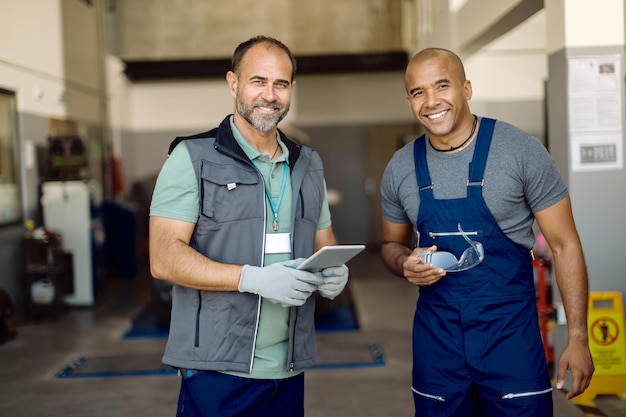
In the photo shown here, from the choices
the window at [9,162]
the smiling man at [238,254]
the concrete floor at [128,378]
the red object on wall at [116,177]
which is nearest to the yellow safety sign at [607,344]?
the concrete floor at [128,378]

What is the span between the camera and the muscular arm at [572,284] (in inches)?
84.7

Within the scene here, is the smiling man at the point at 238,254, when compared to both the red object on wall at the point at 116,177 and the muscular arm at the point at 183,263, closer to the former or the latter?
the muscular arm at the point at 183,263

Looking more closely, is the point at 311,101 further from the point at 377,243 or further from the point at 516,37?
the point at 516,37

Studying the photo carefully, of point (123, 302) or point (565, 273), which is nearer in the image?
point (565, 273)

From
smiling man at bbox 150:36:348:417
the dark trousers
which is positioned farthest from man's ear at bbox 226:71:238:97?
the dark trousers

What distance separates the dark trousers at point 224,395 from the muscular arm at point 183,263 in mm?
299

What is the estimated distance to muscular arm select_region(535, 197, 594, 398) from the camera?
215cm

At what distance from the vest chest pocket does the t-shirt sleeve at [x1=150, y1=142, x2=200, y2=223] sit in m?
0.03

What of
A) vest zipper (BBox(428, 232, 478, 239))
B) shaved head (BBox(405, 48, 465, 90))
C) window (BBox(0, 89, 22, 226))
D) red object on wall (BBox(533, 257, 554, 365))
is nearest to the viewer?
vest zipper (BBox(428, 232, 478, 239))

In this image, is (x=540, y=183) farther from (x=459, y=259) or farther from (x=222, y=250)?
(x=222, y=250)

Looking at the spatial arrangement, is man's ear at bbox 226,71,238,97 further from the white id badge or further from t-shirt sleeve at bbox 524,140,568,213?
t-shirt sleeve at bbox 524,140,568,213

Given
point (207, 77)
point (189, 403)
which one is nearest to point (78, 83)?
point (207, 77)

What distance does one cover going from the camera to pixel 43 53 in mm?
7871

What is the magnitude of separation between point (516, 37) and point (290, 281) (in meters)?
6.38
